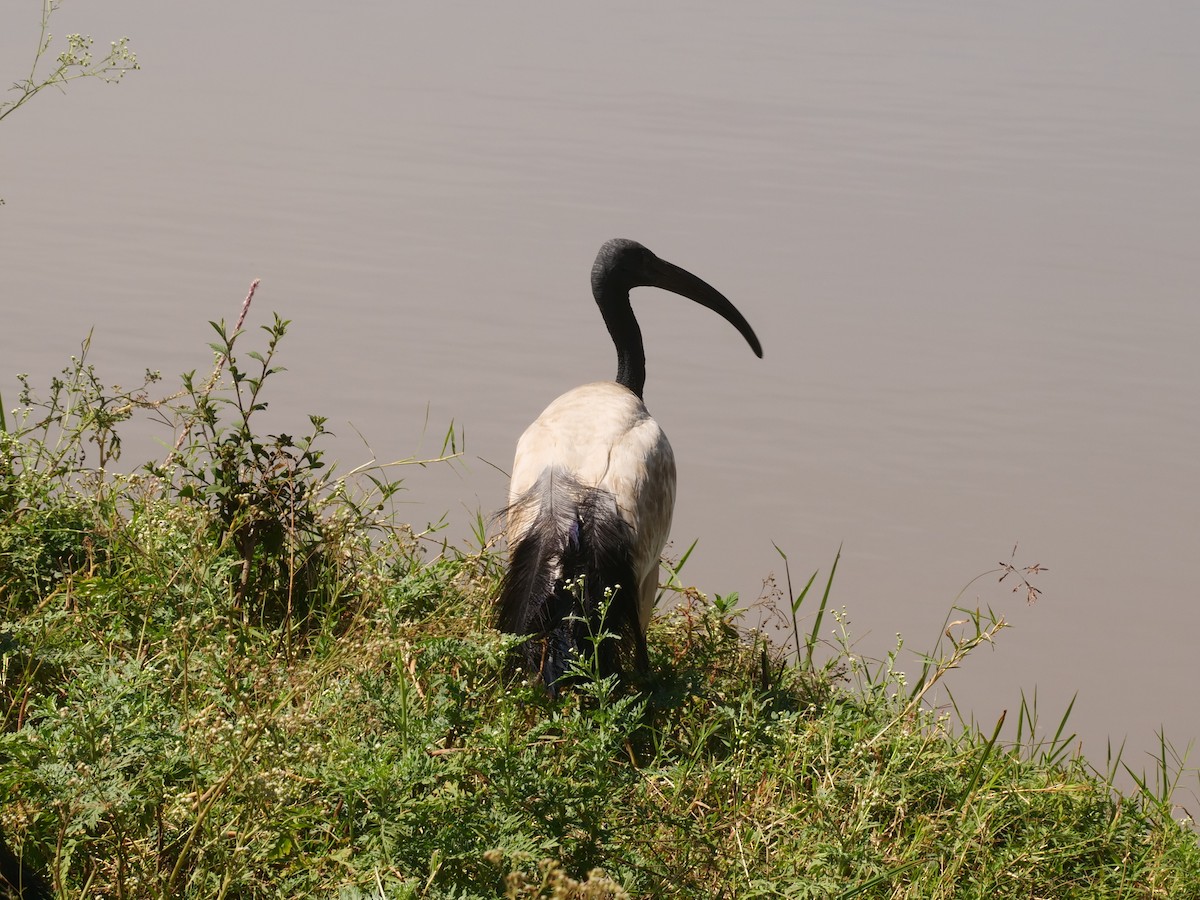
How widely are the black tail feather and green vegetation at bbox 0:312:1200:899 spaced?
142mm

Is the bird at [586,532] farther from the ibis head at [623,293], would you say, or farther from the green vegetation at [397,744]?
the ibis head at [623,293]

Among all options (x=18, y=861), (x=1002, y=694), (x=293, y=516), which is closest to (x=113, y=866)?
(x=18, y=861)

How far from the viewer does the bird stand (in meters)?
4.05

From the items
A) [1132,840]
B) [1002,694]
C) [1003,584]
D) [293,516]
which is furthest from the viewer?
[1003,584]

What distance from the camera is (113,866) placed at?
9.05 feet

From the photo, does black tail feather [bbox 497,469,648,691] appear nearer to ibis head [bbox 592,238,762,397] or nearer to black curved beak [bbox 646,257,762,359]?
ibis head [bbox 592,238,762,397]

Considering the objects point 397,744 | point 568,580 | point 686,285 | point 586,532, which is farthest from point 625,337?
point 397,744

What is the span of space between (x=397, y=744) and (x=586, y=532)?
142 centimetres

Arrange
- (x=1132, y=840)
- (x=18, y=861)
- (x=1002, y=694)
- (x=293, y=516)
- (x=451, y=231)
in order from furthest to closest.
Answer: (x=451, y=231) → (x=1002, y=694) → (x=293, y=516) → (x=1132, y=840) → (x=18, y=861)

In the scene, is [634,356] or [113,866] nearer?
[113,866]

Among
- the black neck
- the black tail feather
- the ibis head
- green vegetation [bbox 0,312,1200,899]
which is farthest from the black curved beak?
the black tail feather

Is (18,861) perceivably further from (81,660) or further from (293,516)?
(293,516)

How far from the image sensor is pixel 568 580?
13.2 ft

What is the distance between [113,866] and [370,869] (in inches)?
20.3
